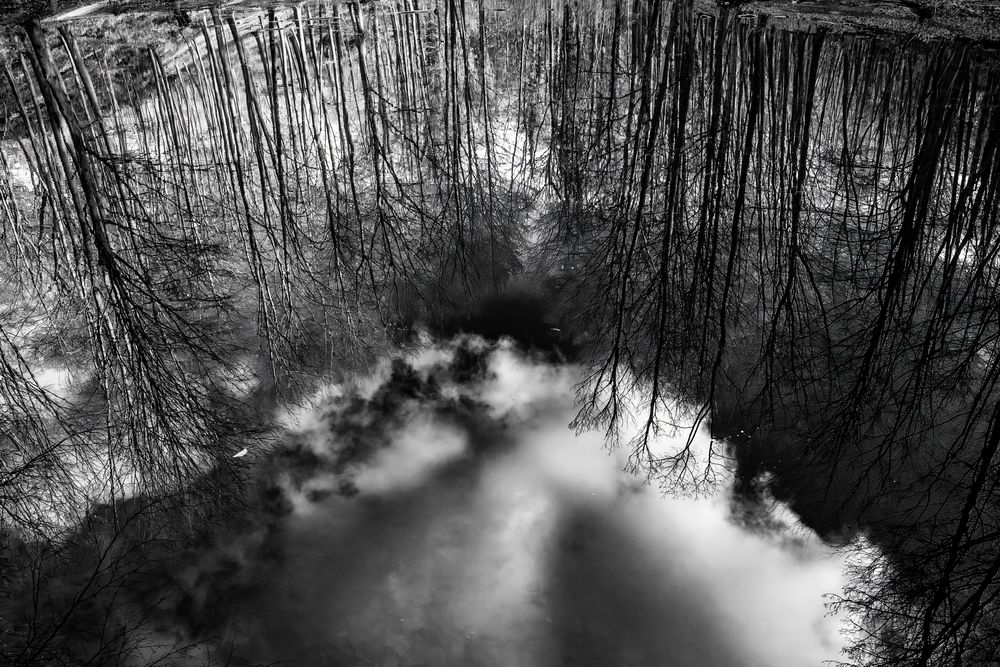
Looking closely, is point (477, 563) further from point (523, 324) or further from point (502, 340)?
point (523, 324)

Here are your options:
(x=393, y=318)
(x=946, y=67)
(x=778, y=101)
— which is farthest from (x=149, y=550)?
(x=946, y=67)

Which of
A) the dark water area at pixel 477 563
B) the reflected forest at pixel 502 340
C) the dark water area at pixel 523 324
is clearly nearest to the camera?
the dark water area at pixel 477 563

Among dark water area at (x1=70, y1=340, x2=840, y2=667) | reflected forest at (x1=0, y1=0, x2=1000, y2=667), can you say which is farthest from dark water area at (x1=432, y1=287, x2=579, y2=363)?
dark water area at (x1=70, y1=340, x2=840, y2=667)

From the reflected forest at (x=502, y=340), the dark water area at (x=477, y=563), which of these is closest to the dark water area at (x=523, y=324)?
the reflected forest at (x=502, y=340)

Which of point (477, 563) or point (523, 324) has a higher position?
point (523, 324)

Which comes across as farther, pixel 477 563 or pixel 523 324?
pixel 523 324

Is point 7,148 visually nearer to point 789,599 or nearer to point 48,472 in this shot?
point 48,472

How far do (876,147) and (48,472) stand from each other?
17.1ft

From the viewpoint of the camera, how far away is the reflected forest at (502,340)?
2.91m

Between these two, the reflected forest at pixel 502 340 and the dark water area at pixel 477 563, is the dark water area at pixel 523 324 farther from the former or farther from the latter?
the dark water area at pixel 477 563

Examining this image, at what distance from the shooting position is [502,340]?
4.10 metres

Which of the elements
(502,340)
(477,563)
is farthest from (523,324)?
(477,563)

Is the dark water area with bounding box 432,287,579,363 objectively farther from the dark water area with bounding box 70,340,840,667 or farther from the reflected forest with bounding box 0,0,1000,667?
the dark water area with bounding box 70,340,840,667

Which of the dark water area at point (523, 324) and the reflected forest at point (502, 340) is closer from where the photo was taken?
the reflected forest at point (502, 340)
